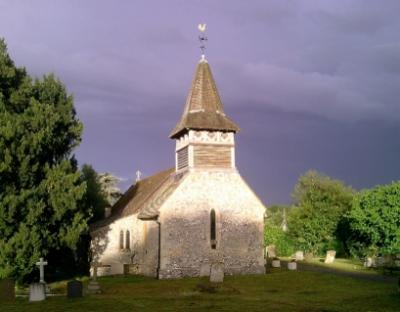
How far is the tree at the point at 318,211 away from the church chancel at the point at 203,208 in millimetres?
28855

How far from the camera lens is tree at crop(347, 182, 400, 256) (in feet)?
158

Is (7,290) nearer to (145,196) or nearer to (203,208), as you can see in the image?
(203,208)

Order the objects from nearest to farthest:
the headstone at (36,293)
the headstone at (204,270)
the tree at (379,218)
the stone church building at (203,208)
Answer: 1. the headstone at (36,293)
2. the headstone at (204,270)
3. the stone church building at (203,208)
4. the tree at (379,218)

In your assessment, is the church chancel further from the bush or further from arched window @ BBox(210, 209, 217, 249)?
the bush

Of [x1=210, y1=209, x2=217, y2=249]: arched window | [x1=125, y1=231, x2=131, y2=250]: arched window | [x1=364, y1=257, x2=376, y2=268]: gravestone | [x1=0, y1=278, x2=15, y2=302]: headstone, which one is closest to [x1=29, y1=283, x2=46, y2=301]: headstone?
[x1=0, y1=278, x2=15, y2=302]: headstone

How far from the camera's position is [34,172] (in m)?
A: 32.6

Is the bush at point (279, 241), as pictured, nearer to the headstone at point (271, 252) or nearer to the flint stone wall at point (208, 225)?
the headstone at point (271, 252)

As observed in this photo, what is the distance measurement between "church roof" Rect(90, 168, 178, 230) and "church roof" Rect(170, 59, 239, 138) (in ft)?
14.4

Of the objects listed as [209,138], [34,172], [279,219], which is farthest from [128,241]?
[279,219]

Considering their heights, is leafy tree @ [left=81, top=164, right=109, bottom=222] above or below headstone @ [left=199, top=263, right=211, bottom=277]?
above

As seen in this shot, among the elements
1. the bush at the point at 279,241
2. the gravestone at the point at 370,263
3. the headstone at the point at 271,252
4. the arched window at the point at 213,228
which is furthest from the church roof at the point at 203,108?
the bush at the point at 279,241

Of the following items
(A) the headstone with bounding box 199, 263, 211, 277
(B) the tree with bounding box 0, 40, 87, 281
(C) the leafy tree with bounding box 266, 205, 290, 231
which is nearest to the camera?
(B) the tree with bounding box 0, 40, 87, 281

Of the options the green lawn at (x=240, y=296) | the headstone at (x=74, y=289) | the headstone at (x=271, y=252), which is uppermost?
the headstone at (x=271, y=252)

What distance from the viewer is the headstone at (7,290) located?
25891mm
